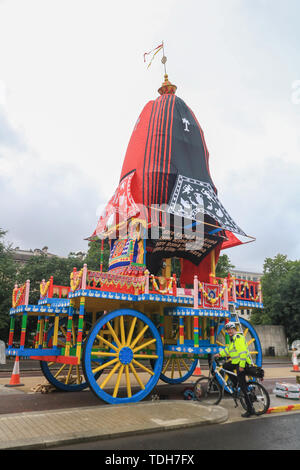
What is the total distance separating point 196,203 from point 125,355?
17.6 feet

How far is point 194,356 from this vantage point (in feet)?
33.0

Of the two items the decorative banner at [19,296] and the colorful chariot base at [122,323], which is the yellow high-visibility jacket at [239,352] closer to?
the colorful chariot base at [122,323]

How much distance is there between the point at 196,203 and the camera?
11.6 metres

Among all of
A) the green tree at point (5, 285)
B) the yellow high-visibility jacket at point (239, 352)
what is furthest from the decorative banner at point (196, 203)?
the green tree at point (5, 285)

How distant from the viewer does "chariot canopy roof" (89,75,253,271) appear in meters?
11.6

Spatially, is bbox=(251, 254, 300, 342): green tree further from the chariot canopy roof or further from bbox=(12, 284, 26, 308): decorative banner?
bbox=(12, 284, 26, 308): decorative banner

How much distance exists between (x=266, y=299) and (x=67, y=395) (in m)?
32.7

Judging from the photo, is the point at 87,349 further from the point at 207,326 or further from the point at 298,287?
the point at 298,287

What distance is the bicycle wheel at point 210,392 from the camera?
327 inches

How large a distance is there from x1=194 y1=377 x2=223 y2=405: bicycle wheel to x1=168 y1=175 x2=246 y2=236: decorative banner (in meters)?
4.79

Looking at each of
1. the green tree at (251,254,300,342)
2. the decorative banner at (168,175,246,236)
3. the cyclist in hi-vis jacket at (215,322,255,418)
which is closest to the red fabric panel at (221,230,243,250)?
the decorative banner at (168,175,246,236)

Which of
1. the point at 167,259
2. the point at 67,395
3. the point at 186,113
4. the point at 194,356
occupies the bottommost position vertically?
the point at 67,395
